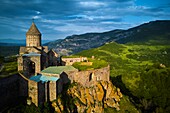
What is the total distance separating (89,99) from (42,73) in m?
11.0

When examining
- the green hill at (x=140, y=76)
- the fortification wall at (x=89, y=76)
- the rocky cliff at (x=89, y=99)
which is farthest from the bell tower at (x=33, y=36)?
the green hill at (x=140, y=76)

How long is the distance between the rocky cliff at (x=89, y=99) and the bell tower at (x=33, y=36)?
11060 millimetres

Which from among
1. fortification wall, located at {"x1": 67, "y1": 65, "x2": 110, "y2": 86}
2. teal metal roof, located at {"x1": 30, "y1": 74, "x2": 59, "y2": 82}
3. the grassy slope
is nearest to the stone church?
teal metal roof, located at {"x1": 30, "y1": 74, "x2": 59, "y2": 82}

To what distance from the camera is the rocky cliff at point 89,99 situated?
34128 mm

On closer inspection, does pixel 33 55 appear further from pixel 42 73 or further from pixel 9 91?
pixel 9 91

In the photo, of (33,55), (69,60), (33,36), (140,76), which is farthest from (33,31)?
(140,76)

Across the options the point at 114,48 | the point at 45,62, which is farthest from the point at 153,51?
the point at 45,62

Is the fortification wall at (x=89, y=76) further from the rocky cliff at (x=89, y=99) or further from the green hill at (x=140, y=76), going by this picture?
the green hill at (x=140, y=76)

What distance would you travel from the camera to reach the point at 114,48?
388 feet

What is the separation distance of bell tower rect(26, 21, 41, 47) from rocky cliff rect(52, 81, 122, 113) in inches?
435

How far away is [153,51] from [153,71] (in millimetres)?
45227

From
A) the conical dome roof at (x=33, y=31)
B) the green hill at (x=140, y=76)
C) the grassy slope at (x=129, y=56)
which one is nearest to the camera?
the conical dome roof at (x=33, y=31)

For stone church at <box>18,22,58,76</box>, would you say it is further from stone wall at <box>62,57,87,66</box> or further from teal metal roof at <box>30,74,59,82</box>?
stone wall at <box>62,57,87,66</box>

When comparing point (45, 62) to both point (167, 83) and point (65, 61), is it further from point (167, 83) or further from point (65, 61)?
point (167, 83)
